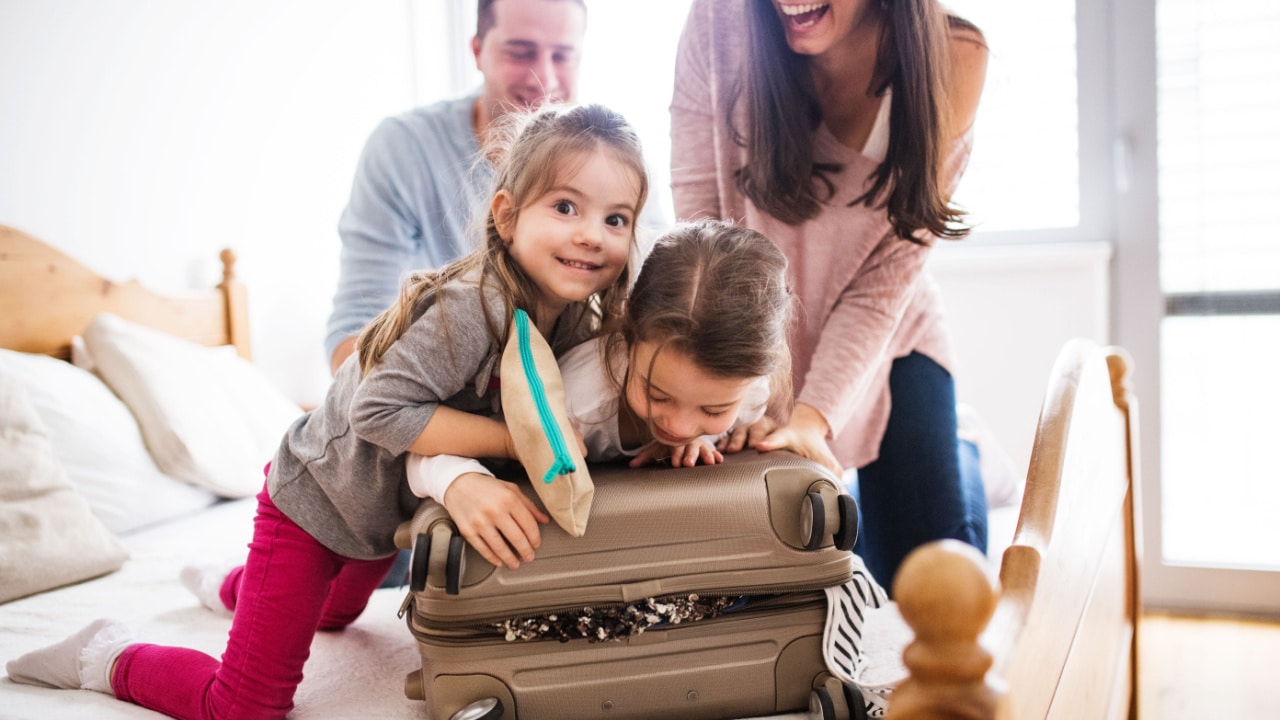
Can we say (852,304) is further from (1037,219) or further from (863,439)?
(1037,219)

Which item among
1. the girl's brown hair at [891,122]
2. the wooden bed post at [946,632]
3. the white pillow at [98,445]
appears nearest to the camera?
the wooden bed post at [946,632]

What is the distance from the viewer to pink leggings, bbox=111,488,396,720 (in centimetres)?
108

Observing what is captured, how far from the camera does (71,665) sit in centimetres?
117

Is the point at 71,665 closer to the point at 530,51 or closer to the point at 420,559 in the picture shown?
the point at 420,559

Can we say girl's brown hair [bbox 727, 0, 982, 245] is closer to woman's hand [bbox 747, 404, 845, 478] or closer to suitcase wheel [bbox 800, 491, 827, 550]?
woman's hand [bbox 747, 404, 845, 478]

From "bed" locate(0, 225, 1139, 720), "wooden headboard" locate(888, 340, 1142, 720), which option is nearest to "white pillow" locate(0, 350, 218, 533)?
"bed" locate(0, 225, 1139, 720)

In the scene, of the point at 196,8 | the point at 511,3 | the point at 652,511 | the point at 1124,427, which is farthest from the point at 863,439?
the point at 196,8

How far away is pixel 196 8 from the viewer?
2.53 meters

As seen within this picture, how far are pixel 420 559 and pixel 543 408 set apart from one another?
0.61 ft

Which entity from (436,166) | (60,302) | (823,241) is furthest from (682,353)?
(60,302)

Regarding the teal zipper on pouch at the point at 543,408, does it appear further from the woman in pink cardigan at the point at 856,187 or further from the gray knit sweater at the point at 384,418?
the woman in pink cardigan at the point at 856,187

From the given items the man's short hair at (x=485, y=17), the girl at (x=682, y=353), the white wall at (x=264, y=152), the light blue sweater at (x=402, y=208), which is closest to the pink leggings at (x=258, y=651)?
the girl at (x=682, y=353)

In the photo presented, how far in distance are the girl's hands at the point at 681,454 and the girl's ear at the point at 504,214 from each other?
1.01 ft

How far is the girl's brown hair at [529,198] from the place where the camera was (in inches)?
43.4
